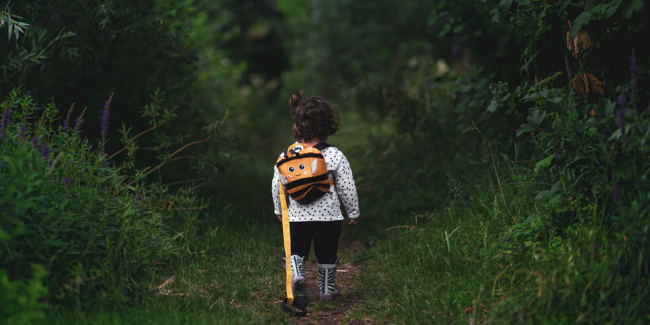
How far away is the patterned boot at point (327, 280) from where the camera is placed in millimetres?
4008

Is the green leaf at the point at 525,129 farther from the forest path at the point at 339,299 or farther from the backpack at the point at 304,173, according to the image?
the forest path at the point at 339,299

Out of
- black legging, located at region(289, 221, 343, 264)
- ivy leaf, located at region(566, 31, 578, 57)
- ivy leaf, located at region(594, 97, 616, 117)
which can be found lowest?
black legging, located at region(289, 221, 343, 264)

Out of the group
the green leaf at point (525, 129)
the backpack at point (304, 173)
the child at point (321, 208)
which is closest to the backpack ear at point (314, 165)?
the backpack at point (304, 173)

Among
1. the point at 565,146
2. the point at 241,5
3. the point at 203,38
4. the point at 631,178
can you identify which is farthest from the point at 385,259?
the point at 241,5

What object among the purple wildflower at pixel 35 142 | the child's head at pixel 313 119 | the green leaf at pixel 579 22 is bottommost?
the purple wildflower at pixel 35 142

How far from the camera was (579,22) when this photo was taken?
3.55 metres

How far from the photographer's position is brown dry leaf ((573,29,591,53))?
3588mm

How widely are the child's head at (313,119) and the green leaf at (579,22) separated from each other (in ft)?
5.35

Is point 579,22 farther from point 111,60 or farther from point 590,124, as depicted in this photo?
point 111,60

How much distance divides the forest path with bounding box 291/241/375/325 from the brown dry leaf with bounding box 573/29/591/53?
6.92 ft

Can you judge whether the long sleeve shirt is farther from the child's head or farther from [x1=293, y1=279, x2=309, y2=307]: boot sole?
[x1=293, y1=279, x2=309, y2=307]: boot sole

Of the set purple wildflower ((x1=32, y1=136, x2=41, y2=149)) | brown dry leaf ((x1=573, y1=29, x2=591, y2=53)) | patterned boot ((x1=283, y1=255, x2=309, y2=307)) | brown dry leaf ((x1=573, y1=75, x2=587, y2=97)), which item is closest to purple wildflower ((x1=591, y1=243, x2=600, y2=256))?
brown dry leaf ((x1=573, y1=75, x2=587, y2=97))

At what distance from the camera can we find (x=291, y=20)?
1706 centimetres

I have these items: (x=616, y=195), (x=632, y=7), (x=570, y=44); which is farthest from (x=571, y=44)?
(x=616, y=195)
